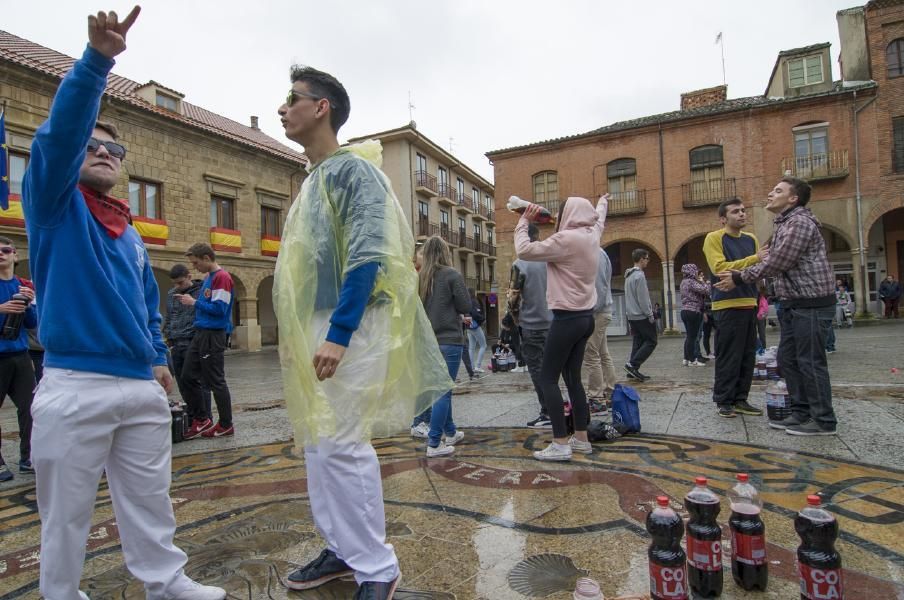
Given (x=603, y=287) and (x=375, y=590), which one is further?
(x=603, y=287)

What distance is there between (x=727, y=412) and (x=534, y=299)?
5.99 feet

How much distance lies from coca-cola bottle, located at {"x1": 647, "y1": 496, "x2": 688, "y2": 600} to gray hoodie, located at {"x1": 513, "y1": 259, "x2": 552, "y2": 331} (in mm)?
2913

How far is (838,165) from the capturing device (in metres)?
20.3

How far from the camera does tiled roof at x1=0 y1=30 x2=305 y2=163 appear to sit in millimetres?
15086

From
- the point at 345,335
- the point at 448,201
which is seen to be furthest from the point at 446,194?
the point at 345,335

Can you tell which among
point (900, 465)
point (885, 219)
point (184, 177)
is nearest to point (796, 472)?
point (900, 465)

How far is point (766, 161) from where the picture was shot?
21.3 m

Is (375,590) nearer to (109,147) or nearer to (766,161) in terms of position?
(109,147)

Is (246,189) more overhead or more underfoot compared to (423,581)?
more overhead

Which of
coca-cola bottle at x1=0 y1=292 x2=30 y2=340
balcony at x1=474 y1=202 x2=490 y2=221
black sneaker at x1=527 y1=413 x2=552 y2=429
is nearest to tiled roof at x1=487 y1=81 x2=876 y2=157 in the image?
balcony at x1=474 y1=202 x2=490 y2=221

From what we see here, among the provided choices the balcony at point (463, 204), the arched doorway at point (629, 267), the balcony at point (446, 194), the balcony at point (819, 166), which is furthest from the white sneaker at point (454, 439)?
the balcony at point (463, 204)

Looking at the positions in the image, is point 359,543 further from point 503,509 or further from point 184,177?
point 184,177

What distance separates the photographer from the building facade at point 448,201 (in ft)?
97.3

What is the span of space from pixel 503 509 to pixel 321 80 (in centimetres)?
203
